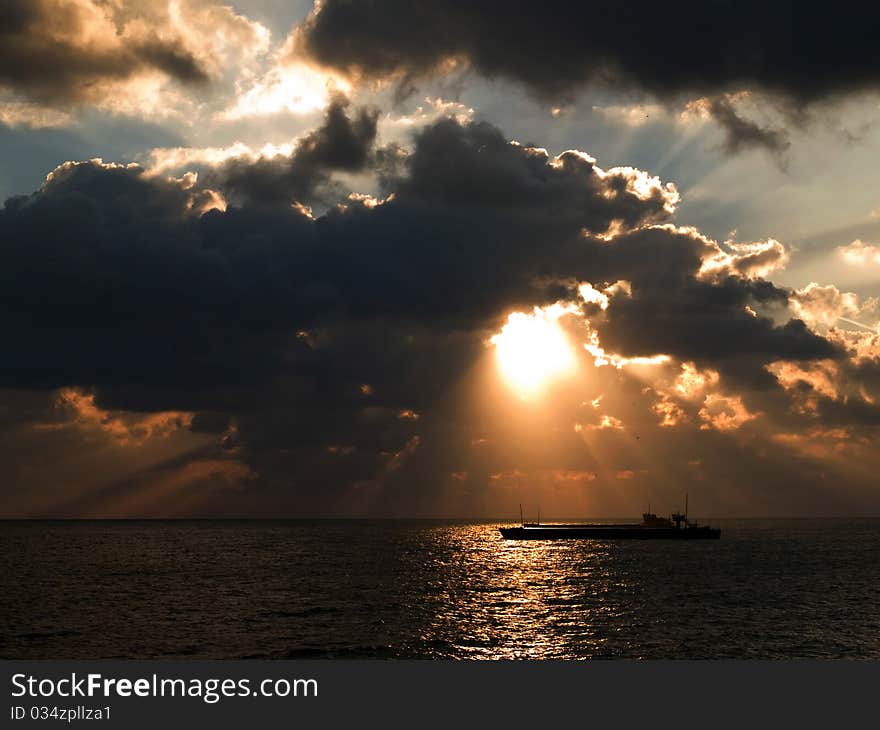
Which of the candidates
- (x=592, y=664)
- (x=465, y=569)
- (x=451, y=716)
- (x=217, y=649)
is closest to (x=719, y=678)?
(x=592, y=664)

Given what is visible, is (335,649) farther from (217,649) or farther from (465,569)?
(465,569)

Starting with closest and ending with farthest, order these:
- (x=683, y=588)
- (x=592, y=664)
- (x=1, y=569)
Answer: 1. (x=592, y=664)
2. (x=683, y=588)
3. (x=1, y=569)

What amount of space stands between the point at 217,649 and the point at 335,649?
929 centimetres

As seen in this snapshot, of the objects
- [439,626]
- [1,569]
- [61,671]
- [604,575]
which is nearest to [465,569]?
[604,575]

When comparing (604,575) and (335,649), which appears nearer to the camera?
(335,649)

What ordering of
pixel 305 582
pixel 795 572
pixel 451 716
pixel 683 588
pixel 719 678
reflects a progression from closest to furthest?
pixel 451 716 < pixel 719 678 < pixel 683 588 < pixel 305 582 < pixel 795 572

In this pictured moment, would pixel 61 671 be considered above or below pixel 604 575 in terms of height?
above

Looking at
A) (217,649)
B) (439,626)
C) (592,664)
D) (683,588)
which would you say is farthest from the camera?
(683,588)

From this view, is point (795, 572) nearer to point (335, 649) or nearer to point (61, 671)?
point (335, 649)

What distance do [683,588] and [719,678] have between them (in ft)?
218

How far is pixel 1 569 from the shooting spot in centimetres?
15262

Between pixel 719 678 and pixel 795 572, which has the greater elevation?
pixel 719 678

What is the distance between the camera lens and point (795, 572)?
142000 millimetres

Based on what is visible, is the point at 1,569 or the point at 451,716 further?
the point at 1,569
